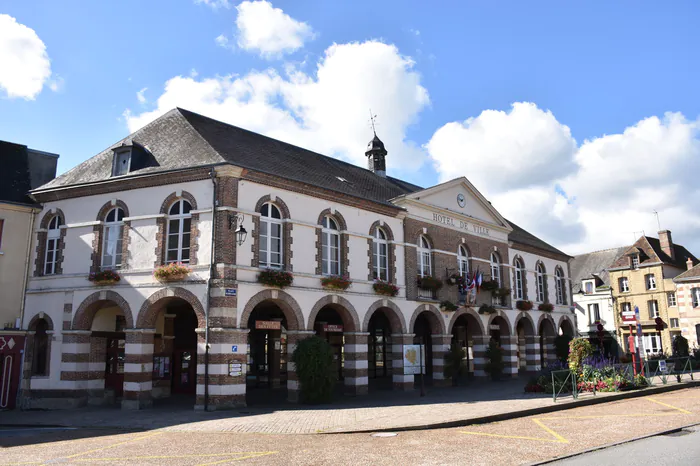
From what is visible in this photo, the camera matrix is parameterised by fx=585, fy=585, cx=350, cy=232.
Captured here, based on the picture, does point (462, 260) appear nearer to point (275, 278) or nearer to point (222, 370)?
point (275, 278)

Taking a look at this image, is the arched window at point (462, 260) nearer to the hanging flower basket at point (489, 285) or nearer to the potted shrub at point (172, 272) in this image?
the hanging flower basket at point (489, 285)

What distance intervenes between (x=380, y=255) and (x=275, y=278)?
6123mm

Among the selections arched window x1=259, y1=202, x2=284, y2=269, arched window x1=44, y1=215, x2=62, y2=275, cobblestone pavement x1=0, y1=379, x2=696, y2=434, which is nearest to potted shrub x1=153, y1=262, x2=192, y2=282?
arched window x1=259, y1=202, x2=284, y2=269

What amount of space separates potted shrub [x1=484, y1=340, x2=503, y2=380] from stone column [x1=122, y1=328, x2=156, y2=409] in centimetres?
1535

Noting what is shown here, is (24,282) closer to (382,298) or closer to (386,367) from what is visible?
(382,298)

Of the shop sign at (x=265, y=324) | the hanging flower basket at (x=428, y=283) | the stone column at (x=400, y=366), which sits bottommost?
the stone column at (x=400, y=366)

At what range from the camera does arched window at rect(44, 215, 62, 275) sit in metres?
20.3

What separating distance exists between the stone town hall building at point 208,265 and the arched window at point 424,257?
8 centimetres

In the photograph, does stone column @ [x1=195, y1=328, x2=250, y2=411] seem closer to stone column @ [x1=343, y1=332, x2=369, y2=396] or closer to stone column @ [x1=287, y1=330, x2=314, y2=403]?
stone column @ [x1=287, y1=330, x2=314, y2=403]

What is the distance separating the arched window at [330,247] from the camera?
2067 centimetres

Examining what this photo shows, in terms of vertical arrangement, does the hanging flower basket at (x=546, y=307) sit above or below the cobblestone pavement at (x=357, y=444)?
above

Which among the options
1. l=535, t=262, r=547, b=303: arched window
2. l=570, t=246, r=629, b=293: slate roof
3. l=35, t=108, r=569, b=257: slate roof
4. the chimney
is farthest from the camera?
l=570, t=246, r=629, b=293: slate roof

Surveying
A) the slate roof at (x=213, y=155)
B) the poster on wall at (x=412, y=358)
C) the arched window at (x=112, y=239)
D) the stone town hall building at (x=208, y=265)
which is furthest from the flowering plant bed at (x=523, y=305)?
the arched window at (x=112, y=239)

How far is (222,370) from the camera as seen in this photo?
16578mm
